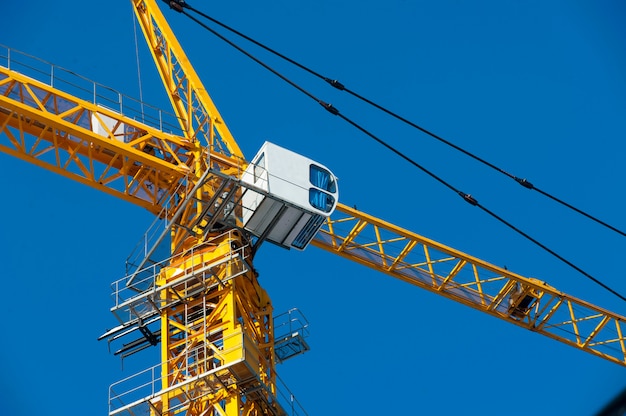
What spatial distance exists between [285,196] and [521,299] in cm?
1376

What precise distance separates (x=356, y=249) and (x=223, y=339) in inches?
340

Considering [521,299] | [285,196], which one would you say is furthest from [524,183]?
[285,196]

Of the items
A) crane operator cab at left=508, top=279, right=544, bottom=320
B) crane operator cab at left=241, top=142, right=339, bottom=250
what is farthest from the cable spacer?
crane operator cab at left=241, top=142, right=339, bottom=250

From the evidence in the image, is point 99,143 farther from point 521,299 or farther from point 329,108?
Result: point 521,299

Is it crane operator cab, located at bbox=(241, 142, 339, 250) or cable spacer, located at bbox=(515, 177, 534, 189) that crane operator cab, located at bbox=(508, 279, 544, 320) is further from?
crane operator cab, located at bbox=(241, 142, 339, 250)

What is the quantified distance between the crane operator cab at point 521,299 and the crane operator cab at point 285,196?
11854 mm

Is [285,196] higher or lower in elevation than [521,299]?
lower

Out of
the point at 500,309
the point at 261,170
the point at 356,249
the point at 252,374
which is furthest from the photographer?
the point at 500,309

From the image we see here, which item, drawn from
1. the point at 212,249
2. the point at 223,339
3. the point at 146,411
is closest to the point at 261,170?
the point at 212,249

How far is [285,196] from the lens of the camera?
25.0 metres

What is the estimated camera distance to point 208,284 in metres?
25.6

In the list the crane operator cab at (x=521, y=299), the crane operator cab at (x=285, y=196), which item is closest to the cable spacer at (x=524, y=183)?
the crane operator cab at (x=521, y=299)

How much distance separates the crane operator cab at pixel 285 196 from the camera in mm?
25031

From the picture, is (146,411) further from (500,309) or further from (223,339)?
(500,309)
